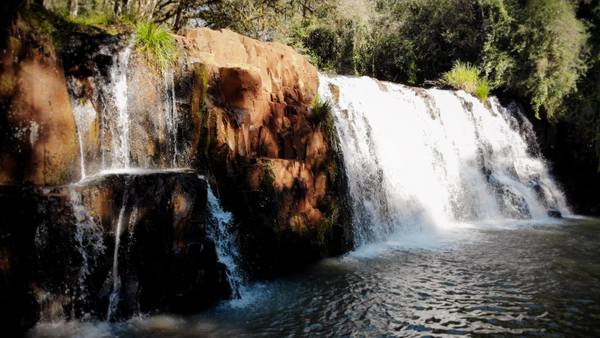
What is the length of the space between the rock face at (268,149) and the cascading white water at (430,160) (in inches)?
46.5

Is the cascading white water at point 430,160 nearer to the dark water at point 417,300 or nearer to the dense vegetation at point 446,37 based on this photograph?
the dense vegetation at point 446,37

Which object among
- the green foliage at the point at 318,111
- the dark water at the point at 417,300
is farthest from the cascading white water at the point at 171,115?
the green foliage at the point at 318,111

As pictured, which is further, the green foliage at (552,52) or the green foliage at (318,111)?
the green foliage at (552,52)

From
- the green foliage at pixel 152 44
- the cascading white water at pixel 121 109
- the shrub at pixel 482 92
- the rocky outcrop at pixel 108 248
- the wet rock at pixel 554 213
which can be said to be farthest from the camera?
the shrub at pixel 482 92

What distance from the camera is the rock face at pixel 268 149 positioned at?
23.3 ft

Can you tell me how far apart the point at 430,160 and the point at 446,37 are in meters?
8.56

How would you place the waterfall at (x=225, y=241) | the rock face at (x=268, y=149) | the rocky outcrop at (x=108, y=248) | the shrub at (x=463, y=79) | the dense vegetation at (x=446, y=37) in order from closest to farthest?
the rocky outcrop at (x=108, y=248) < the waterfall at (x=225, y=241) < the rock face at (x=268, y=149) < the dense vegetation at (x=446, y=37) < the shrub at (x=463, y=79)

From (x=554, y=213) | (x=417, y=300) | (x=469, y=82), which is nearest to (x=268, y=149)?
(x=417, y=300)

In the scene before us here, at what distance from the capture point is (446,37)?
62.6ft

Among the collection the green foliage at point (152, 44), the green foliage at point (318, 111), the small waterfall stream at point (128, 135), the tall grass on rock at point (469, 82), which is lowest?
the small waterfall stream at point (128, 135)

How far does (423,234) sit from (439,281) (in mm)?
3849

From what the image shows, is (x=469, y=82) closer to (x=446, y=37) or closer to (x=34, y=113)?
(x=446, y=37)

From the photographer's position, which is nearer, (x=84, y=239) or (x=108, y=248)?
(x=84, y=239)

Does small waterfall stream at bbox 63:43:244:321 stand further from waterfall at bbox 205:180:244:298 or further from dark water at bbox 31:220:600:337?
dark water at bbox 31:220:600:337
